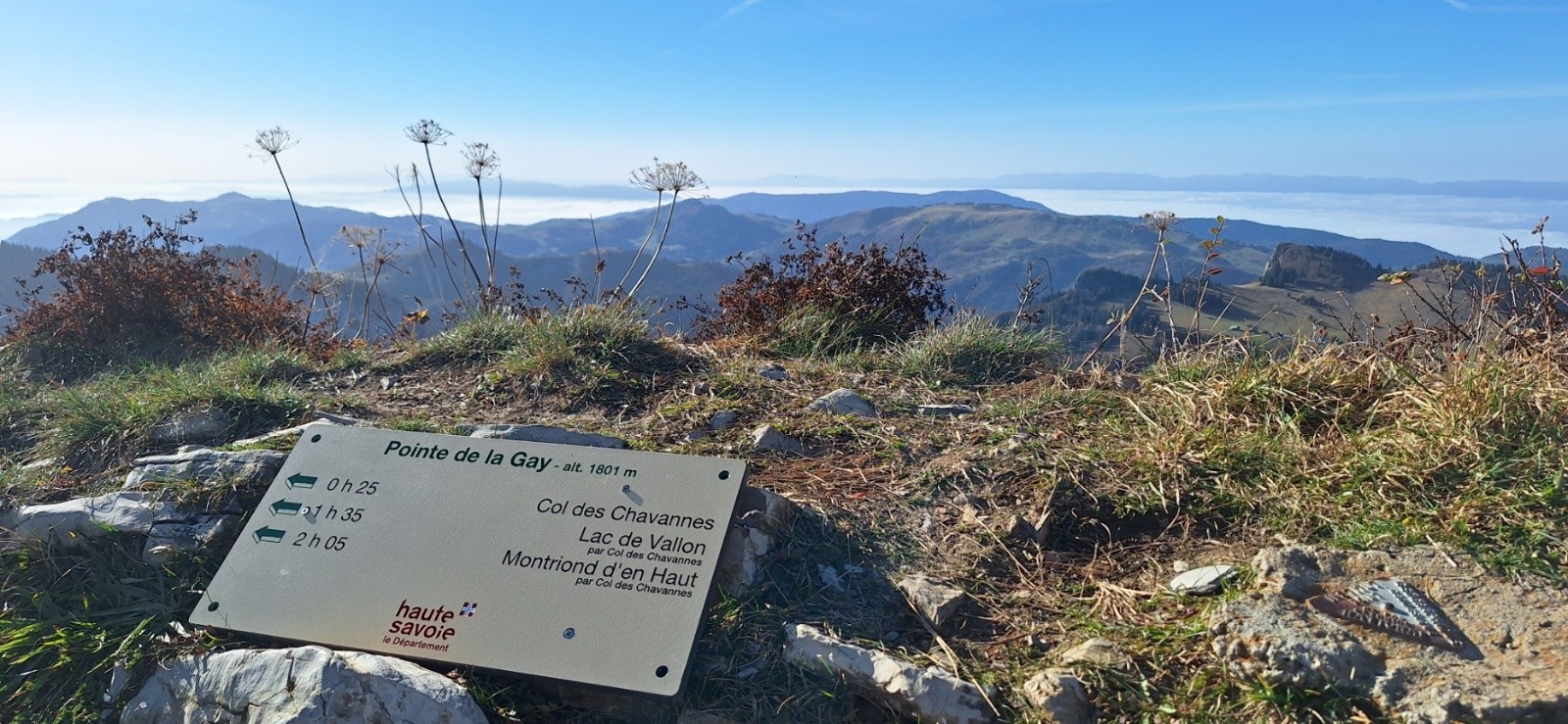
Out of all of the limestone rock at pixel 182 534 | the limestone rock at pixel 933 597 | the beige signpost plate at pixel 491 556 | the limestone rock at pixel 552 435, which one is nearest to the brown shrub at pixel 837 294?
the limestone rock at pixel 552 435

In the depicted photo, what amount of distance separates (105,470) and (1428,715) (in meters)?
5.19

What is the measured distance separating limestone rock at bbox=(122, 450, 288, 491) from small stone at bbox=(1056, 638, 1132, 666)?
127 inches

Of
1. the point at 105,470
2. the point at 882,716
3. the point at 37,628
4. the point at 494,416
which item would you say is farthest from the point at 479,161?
the point at 882,716

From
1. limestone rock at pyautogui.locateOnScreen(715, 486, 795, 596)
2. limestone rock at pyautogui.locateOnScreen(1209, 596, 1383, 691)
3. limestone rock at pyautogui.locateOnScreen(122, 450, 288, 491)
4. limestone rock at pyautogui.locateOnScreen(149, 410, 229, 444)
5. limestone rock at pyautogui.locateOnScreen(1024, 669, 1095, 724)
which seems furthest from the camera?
limestone rock at pyautogui.locateOnScreen(149, 410, 229, 444)

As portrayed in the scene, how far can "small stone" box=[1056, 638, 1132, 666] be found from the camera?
267cm

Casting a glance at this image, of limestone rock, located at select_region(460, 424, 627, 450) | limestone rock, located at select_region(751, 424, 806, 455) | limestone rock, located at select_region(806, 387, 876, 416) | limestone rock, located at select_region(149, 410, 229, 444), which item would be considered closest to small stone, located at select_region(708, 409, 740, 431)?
limestone rock, located at select_region(751, 424, 806, 455)

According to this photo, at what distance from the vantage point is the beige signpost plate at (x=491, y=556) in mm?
2854

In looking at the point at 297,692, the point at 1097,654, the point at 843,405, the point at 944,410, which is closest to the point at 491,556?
the point at 297,692

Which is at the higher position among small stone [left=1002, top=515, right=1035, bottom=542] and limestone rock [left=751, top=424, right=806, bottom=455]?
limestone rock [left=751, top=424, right=806, bottom=455]

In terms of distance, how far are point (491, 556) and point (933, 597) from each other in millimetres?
1539

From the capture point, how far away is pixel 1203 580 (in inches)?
116

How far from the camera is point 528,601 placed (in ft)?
9.73

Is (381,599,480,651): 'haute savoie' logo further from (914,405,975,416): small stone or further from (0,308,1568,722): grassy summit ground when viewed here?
(914,405,975,416): small stone

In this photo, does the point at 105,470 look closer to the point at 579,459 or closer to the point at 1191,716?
the point at 579,459
